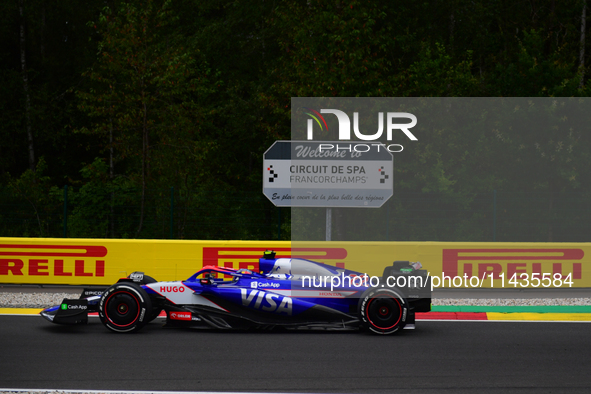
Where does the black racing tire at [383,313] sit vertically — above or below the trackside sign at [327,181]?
below

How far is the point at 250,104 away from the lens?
25.7 m

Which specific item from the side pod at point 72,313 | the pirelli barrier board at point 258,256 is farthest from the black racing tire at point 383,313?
the side pod at point 72,313

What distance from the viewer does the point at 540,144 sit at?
22.5 m

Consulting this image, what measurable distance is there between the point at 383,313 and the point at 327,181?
253 inches

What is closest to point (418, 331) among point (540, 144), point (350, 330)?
point (350, 330)

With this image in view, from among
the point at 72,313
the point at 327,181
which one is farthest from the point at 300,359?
the point at 327,181

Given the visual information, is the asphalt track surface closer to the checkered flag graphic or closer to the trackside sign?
the trackside sign

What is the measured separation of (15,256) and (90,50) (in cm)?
2321

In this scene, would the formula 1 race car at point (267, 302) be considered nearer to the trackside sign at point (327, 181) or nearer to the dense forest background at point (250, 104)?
the dense forest background at point (250, 104)

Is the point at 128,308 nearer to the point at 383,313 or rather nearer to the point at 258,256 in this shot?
the point at 383,313

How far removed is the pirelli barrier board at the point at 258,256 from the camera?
12352 mm

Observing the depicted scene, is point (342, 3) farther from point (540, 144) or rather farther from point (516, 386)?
point (516, 386)

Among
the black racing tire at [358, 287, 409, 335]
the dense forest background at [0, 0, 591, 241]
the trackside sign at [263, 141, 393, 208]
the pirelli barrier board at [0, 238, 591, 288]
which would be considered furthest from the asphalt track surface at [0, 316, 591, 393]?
the dense forest background at [0, 0, 591, 241]

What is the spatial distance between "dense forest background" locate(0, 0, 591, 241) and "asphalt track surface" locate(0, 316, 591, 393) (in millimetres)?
5978
